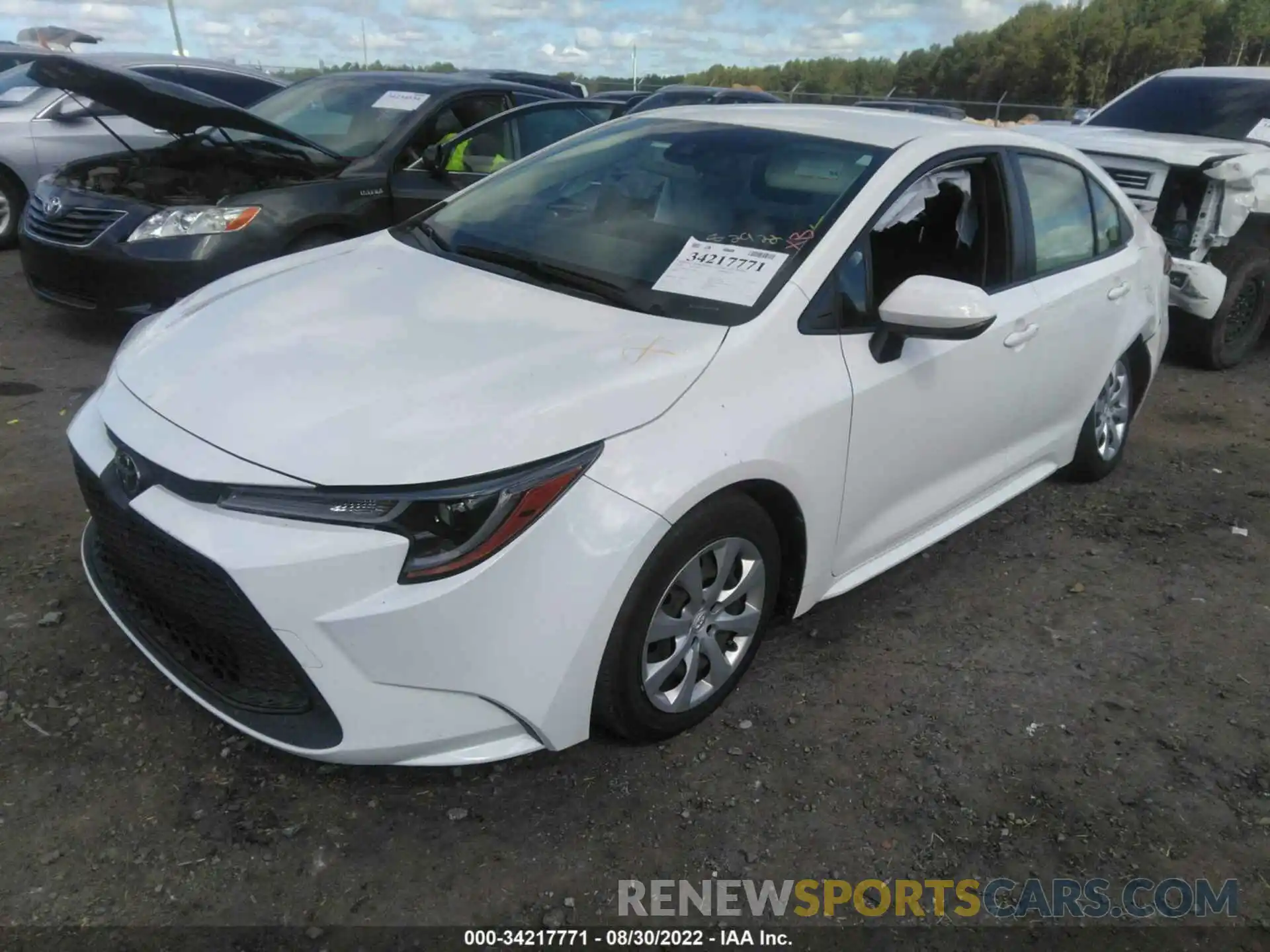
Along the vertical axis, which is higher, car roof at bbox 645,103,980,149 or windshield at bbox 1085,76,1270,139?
car roof at bbox 645,103,980,149

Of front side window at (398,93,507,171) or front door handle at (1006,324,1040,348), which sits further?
front side window at (398,93,507,171)

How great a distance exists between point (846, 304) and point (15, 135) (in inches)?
281

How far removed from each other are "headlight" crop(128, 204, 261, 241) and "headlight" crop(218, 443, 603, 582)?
11.3 feet

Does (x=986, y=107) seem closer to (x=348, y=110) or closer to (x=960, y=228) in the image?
(x=348, y=110)

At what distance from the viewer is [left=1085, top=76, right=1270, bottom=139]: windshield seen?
667 cm

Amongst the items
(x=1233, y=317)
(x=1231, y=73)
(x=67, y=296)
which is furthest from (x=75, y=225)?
(x=1231, y=73)

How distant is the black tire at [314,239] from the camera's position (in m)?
5.27

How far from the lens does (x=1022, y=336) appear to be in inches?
131

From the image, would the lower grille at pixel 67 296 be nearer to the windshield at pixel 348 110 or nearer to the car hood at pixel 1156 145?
the windshield at pixel 348 110

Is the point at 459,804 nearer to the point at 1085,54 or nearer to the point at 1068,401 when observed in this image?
the point at 1068,401

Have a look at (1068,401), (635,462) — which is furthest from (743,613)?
(1068,401)

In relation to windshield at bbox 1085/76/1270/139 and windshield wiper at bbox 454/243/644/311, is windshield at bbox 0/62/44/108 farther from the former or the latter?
windshield at bbox 1085/76/1270/139

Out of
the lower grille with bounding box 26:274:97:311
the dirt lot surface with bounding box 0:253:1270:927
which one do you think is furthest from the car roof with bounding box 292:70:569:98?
the dirt lot surface with bounding box 0:253:1270:927

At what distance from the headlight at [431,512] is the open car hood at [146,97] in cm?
363
